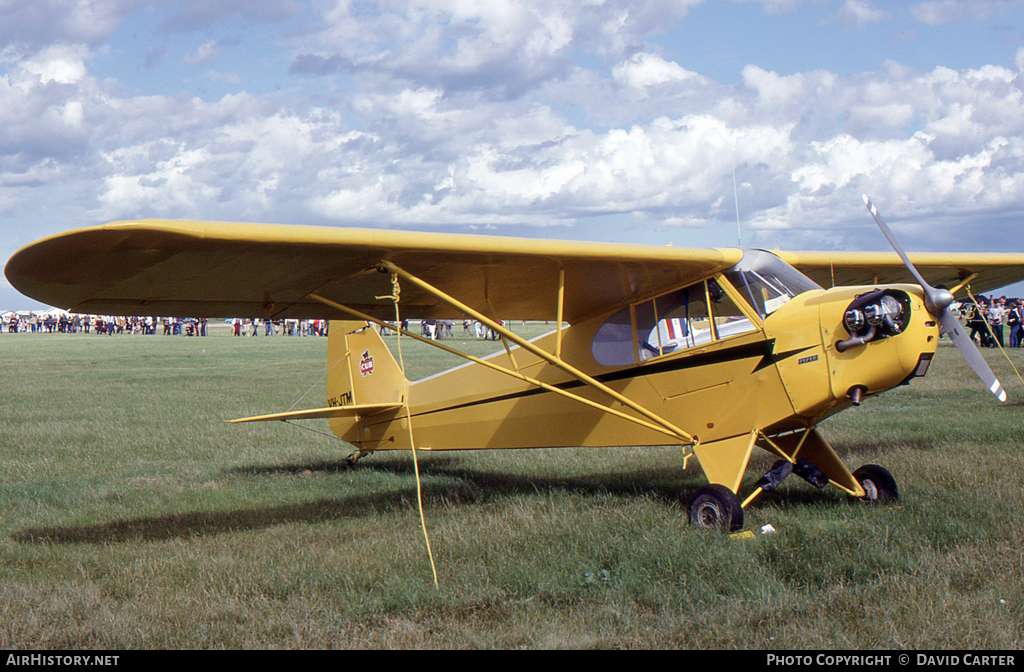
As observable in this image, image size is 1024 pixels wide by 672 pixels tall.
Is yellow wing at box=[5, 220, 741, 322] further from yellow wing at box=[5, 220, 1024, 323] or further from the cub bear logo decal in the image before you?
the cub bear logo decal

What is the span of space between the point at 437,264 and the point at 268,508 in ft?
10.4

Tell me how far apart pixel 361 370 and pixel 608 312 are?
4058mm

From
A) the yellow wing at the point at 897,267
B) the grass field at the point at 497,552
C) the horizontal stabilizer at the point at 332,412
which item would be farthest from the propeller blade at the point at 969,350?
the horizontal stabilizer at the point at 332,412

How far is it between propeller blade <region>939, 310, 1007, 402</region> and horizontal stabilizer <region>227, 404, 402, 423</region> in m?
5.92

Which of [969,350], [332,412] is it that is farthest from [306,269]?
[969,350]

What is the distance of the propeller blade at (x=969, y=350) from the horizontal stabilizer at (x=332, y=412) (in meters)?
5.92

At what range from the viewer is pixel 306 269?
588cm

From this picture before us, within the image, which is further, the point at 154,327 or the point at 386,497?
the point at 154,327

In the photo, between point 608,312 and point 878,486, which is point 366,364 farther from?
point 878,486

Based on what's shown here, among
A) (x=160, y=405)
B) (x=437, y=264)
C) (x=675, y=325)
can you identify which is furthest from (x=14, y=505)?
(x=160, y=405)

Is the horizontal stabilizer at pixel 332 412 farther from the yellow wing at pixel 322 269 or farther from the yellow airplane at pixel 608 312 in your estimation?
the yellow wing at pixel 322 269

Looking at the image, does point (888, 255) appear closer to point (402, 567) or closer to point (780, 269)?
point (780, 269)

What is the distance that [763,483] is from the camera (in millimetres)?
6293

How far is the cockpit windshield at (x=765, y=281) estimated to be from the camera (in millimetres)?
6332
